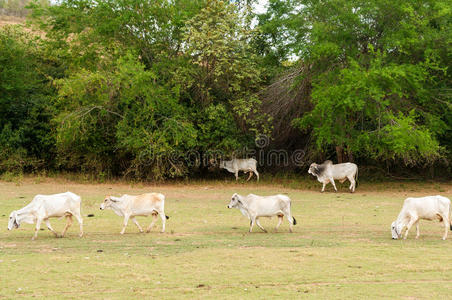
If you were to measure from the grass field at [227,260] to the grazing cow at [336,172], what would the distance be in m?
6.69

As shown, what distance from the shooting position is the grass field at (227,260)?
768 centimetres

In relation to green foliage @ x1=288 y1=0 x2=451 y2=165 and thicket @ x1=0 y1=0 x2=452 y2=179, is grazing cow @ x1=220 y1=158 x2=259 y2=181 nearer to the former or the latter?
thicket @ x1=0 y1=0 x2=452 y2=179

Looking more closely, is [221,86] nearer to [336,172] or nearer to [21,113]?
[336,172]

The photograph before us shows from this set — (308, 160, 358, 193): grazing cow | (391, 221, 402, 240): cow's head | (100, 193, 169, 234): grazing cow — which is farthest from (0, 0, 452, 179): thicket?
(100, 193, 169, 234): grazing cow

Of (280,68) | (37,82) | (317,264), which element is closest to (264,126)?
(280,68)

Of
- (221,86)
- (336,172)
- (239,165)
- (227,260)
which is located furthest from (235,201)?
(239,165)

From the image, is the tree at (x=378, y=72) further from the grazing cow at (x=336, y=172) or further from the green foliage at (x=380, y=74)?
the grazing cow at (x=336, y=172)

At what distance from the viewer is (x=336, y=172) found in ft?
77.4

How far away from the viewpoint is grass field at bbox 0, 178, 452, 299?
25.2 ft

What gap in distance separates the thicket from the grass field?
728cm

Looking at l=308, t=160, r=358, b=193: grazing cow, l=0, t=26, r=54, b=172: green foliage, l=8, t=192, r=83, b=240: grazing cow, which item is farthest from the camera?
l=0, t=26, r=54, b=172: green foliage

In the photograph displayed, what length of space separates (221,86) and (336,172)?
716cm

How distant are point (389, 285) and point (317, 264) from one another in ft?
5.17

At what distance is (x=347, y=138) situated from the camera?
22703 mm
